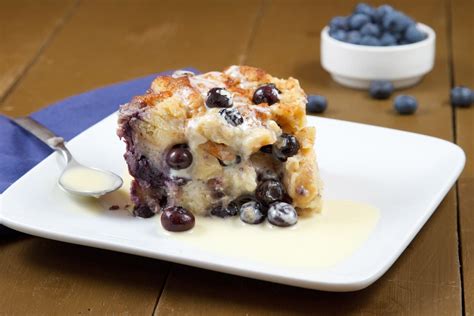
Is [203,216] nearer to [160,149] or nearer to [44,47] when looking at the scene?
[160,149]

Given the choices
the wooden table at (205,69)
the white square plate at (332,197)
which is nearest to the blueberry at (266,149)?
the white square plate at (332,197)

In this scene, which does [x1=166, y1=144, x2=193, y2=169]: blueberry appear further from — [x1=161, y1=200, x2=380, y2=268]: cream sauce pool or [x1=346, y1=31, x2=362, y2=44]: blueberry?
[x1=346, y1=31, x2=362, y2=44]: blueberry

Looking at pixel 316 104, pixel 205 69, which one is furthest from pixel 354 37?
pixel 205 69

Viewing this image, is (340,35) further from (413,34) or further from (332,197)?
(332,197)

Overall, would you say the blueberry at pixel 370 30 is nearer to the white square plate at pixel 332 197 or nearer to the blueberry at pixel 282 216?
the white square plate at pixel 332 197

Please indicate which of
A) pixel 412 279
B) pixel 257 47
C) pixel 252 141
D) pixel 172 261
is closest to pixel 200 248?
pixel 172 261

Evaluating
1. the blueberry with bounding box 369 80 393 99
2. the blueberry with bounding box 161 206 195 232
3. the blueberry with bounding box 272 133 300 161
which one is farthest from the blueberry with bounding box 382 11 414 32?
the blueberry with bounding box 161 206 195 232
